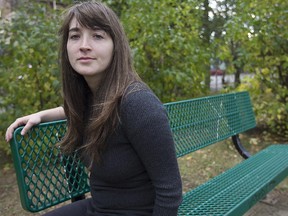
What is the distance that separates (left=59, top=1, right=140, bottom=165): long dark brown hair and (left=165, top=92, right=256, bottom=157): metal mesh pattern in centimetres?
101

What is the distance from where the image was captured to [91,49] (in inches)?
59.4

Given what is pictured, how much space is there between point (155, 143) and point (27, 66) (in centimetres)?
255

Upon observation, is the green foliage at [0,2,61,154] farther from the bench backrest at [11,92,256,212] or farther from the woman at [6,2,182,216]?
the woman at [6,2,182,216]

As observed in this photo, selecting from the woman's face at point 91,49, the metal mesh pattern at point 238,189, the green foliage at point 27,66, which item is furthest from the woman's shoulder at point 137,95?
the green foliage at point 27,66

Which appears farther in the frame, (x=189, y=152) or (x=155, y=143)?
(x=189, y=152)

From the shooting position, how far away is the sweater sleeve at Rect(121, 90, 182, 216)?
4.56 ft

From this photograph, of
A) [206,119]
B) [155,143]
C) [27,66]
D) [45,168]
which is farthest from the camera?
[27,66]

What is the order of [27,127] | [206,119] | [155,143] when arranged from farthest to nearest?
[206,119], [27,127], [155,143]

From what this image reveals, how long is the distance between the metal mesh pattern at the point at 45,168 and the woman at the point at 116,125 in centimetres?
13

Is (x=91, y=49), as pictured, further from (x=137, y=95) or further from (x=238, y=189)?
(x=238, y=189)

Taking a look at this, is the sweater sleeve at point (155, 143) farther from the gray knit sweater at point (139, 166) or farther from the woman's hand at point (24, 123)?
the woman's hand at point (24, 123)

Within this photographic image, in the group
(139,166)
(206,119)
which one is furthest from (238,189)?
(139,166)

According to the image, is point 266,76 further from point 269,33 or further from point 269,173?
point 269,173

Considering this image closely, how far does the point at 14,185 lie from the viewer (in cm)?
368
